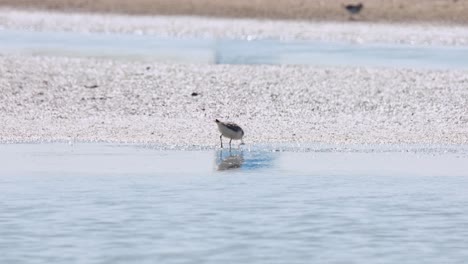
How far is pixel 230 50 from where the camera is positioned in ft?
77.7

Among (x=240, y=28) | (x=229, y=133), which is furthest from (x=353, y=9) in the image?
(x=229, y=133)

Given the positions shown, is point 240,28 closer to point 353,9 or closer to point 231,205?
point 353,9

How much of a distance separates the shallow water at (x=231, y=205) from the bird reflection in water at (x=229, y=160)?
0.02 m

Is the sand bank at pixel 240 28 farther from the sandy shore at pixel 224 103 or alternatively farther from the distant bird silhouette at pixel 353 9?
the sandy shore at pixel 224 103

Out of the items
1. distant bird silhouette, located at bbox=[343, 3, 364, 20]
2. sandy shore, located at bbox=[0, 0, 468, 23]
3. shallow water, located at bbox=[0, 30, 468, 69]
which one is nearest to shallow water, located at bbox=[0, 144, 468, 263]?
shallow water, located at bbox=[0, 30, 468, 69]

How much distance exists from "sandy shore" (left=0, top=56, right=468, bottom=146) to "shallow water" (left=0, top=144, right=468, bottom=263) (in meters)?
0.80

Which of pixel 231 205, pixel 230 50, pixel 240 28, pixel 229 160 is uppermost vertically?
pixel 240 28

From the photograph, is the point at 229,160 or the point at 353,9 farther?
the point at 353,9

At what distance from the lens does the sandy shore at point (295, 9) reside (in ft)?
98.4

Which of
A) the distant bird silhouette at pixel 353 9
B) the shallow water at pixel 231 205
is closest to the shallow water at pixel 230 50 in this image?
the distant bird silhouette at pixel 353 9

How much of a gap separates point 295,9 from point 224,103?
15049 mm

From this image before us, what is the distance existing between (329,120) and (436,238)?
229 inches

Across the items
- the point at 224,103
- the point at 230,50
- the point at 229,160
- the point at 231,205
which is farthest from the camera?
the point at 230,50

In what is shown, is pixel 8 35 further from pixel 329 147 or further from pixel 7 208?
pixel 7 208
